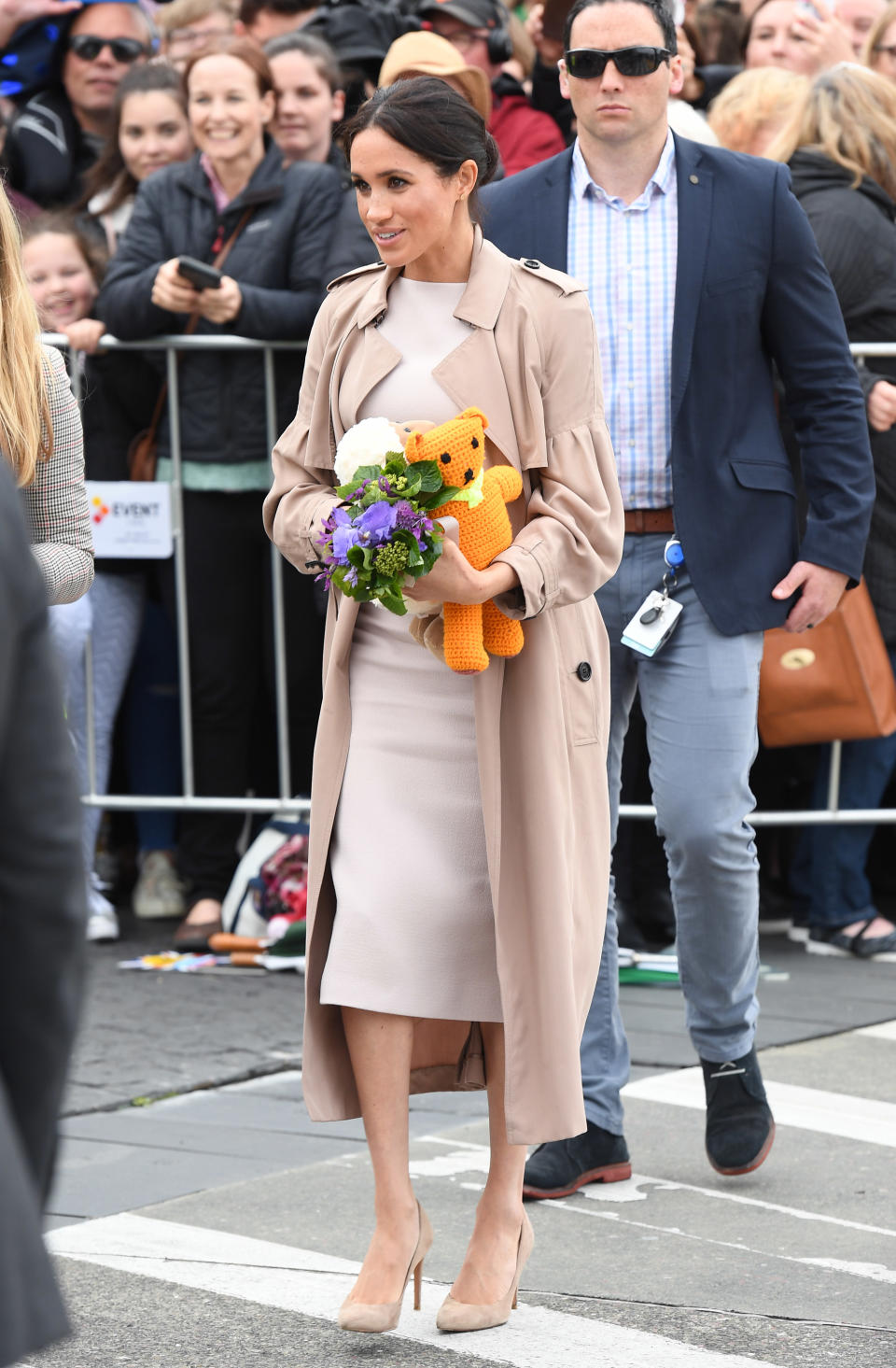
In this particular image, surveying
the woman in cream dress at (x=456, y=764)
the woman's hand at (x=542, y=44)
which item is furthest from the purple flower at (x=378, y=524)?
the woman's hand at (x=542, y=44)

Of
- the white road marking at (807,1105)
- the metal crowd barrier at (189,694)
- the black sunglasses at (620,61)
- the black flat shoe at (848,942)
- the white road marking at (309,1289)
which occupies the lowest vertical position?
the black flat shoe at (848,942)

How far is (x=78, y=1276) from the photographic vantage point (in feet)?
12.7

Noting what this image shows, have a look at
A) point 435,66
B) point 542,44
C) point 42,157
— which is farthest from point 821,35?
point 42,157

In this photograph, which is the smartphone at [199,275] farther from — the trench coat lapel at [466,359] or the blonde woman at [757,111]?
the trench coat lapel at [466,359]

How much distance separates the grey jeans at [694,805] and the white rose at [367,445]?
1.10 metres

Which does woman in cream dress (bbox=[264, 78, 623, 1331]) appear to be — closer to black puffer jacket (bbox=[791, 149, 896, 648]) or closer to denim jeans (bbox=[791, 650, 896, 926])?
black puffer jacket (bbox=[791, 149, 896, 648])

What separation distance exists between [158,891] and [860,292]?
3050 mm

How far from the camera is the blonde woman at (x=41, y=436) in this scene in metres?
3.69

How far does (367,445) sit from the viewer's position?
3.39 m

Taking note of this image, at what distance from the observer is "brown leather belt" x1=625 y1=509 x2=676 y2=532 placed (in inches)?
173

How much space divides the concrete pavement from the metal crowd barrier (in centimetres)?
93

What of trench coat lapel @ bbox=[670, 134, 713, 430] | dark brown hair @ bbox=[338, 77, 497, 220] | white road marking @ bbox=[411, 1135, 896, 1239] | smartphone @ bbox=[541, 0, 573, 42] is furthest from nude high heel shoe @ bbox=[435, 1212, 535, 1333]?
smartphone @ bbox=[541, 0, 573, 42]

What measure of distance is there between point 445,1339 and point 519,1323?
154 mm

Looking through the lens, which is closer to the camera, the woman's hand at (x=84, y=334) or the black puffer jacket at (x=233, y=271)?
the black puffer jacket at (x=233, y=271)
